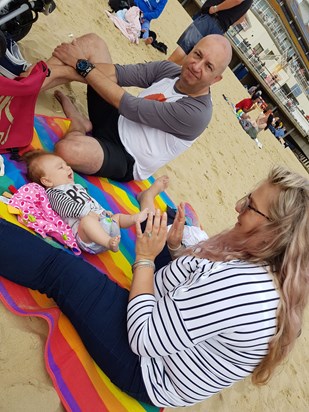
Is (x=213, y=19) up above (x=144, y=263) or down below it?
above

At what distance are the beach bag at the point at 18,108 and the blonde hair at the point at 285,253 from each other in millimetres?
1454

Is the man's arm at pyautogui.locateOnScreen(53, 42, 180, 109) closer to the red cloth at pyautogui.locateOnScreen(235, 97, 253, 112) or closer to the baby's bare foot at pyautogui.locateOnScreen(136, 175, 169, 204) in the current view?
the baby's bare foot at pyautogui.locateOnScreen(136, 175, 169, 204)

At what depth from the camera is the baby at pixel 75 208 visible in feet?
6.57

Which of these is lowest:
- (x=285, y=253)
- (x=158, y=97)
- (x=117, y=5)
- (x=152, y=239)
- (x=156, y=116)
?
(x=152, y=239)

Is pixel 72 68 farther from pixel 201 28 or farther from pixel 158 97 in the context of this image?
pixel 201 28

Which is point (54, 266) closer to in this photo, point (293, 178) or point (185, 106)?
point (293, 178)

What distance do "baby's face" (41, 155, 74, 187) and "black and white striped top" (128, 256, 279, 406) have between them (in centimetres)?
98

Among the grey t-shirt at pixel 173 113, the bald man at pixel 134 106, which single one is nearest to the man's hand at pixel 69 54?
the bald man at pixel 134 106

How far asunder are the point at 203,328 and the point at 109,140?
180 cm

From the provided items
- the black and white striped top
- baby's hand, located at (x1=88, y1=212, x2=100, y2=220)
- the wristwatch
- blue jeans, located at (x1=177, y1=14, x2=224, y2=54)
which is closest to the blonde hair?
the black and white striped top

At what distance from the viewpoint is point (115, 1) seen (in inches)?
259

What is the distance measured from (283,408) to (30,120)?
290 centimetres

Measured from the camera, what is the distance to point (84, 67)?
254 cm

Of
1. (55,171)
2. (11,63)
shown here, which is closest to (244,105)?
(11,63)
